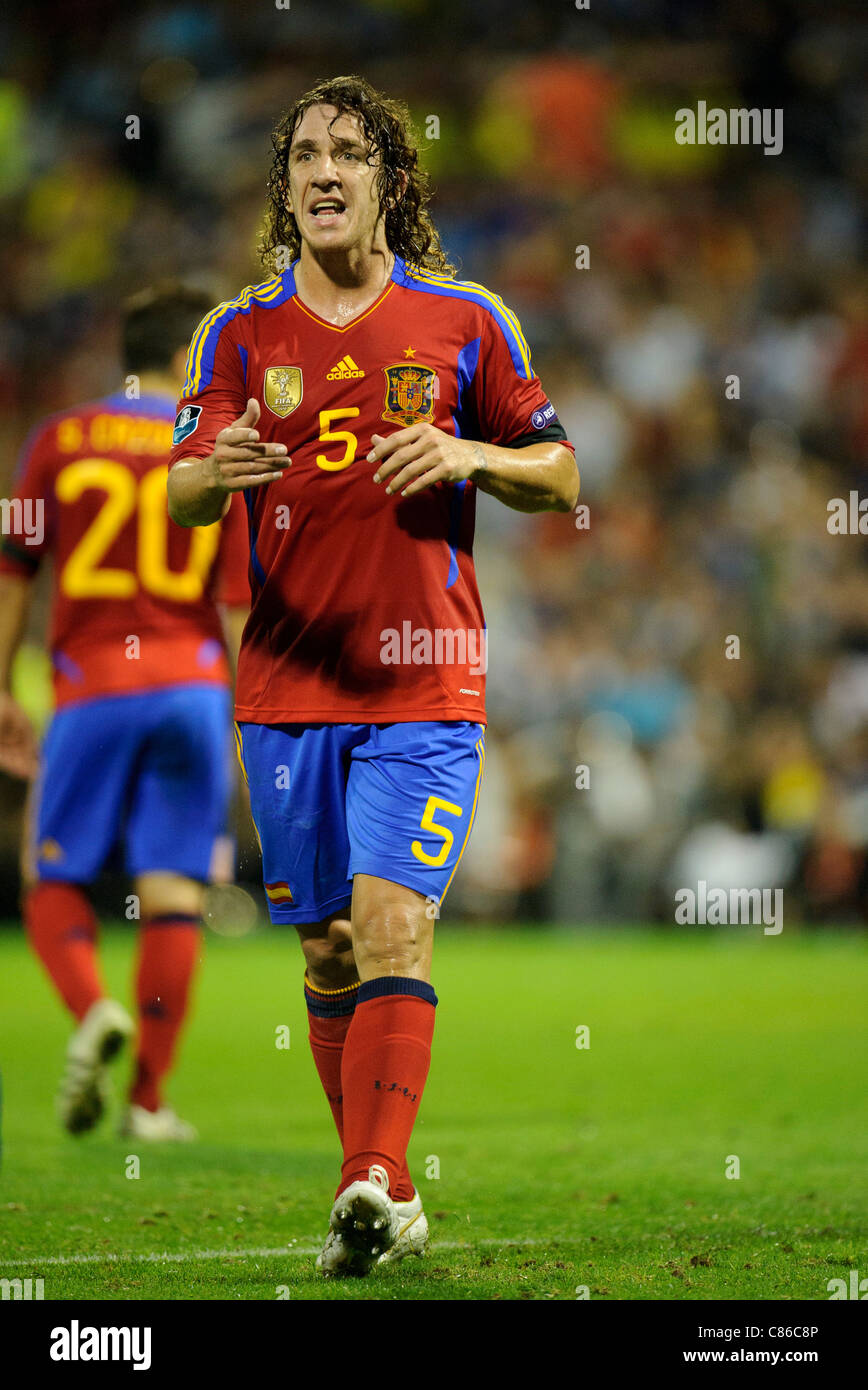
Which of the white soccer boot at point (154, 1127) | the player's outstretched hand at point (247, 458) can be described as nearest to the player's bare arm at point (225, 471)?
the player's outstretched hand at point (247, 458)

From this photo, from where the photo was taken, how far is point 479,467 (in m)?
3.58

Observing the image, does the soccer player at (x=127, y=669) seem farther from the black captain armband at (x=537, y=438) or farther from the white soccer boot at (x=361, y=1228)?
the white soccer boot at (x=361, y=1228)

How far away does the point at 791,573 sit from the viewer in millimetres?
13102

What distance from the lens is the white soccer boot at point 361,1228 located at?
3264 mm

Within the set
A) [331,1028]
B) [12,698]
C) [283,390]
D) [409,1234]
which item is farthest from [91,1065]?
[283,390]

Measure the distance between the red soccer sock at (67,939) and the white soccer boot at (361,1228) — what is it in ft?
7.41

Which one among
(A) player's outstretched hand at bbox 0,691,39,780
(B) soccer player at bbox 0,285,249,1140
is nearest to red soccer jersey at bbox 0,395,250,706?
(B) soccer player at bbox 0,285,249,1140

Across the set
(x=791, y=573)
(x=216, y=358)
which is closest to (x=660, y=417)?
(x=791, y=573)

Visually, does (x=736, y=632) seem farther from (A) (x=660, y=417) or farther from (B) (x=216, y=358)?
(B) (x=216, y=358)

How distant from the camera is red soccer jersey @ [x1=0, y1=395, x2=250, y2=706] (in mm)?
5680

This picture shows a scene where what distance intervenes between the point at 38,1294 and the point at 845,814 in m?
9.10

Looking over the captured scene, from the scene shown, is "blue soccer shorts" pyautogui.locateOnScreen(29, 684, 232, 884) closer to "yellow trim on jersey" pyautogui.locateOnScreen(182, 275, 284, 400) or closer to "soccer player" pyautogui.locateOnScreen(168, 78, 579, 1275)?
"soccer player" pyautogui.locateOnScreen(168, 78, 579, 1275)

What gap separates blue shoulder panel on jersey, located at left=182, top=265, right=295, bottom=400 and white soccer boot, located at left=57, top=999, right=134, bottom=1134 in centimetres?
220

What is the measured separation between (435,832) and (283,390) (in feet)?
3.37
